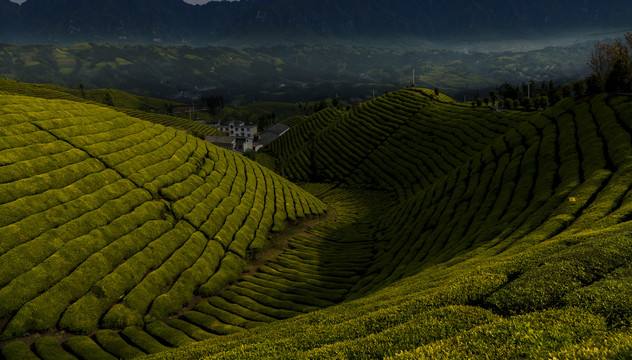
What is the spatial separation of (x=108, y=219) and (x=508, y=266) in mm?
58761

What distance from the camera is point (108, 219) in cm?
5634

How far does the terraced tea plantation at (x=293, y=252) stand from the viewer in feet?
66.7

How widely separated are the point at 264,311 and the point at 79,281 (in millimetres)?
25534

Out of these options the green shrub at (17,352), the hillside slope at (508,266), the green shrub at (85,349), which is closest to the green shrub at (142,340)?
the green shrub at (85,349)

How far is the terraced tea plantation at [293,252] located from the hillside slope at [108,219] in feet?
0.89

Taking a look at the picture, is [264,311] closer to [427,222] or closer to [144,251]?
[144,251]

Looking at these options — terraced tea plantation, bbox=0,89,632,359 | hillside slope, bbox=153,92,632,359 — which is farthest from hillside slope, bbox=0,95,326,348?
hillside slope, bbox=153,92,632,359

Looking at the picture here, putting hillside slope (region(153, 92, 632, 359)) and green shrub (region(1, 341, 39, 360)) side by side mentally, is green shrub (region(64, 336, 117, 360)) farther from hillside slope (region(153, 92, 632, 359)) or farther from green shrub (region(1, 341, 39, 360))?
hillside slope (region(153, 92, 632, 359))

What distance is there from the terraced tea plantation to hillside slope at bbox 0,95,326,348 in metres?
0.27

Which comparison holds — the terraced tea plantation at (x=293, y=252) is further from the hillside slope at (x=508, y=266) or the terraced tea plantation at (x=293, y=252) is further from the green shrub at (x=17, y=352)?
the green shrub at (x=17, y=352)

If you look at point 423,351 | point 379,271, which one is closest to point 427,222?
point 379,271

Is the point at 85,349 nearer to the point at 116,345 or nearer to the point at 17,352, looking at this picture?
the point at 116,345

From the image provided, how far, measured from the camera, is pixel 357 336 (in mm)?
22203

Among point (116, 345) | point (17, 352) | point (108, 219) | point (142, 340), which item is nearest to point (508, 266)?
point (142, 340)
